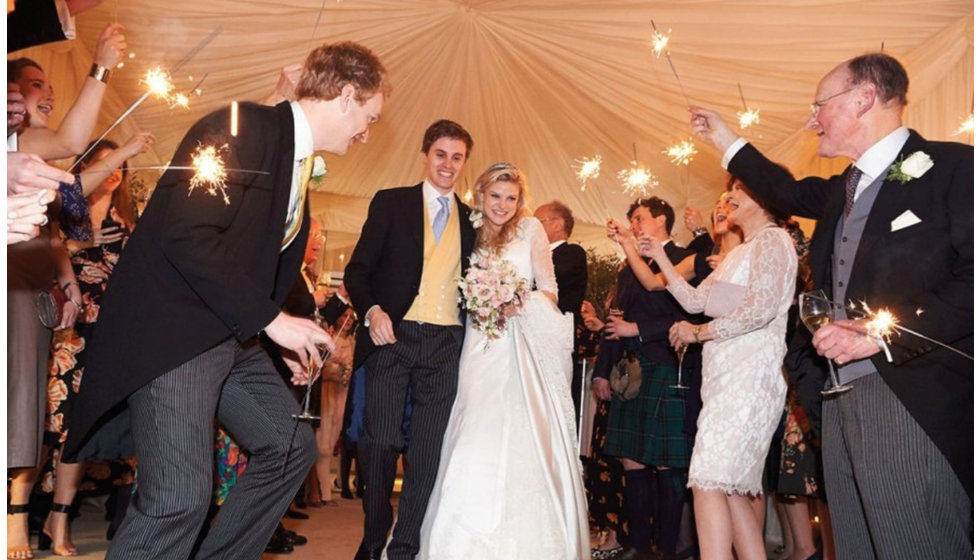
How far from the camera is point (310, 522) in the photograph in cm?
567

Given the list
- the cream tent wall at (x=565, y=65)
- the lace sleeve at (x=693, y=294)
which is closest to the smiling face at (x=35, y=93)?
the cream tent wall at (x=565, y=65)

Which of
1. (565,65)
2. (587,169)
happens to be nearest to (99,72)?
(565,65)

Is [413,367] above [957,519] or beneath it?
above

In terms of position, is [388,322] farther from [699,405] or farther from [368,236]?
[699,405]

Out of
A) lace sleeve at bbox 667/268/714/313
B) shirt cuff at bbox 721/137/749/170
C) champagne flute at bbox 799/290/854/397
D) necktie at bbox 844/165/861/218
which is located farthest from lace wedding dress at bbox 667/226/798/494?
champagne flute at bbox 799/290/854/397

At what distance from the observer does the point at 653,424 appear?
4809 millimetres

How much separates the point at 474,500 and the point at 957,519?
6.91 ft

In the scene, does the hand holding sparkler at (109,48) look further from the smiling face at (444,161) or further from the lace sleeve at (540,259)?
the lace sleeve at (540,259)

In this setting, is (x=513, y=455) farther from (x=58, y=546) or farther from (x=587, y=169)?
(x=587, y=169)

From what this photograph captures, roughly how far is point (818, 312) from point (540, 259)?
Result: 85.0 inches

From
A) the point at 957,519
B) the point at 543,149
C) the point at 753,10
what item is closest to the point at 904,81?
the point at 957,519

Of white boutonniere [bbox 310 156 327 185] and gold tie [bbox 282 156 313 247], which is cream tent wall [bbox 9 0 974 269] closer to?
white boutonniere [bbox 310 156 327 185]

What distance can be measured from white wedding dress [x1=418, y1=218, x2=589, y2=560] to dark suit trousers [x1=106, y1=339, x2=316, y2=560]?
1.42 m

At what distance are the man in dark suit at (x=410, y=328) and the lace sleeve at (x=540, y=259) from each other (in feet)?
1.08
